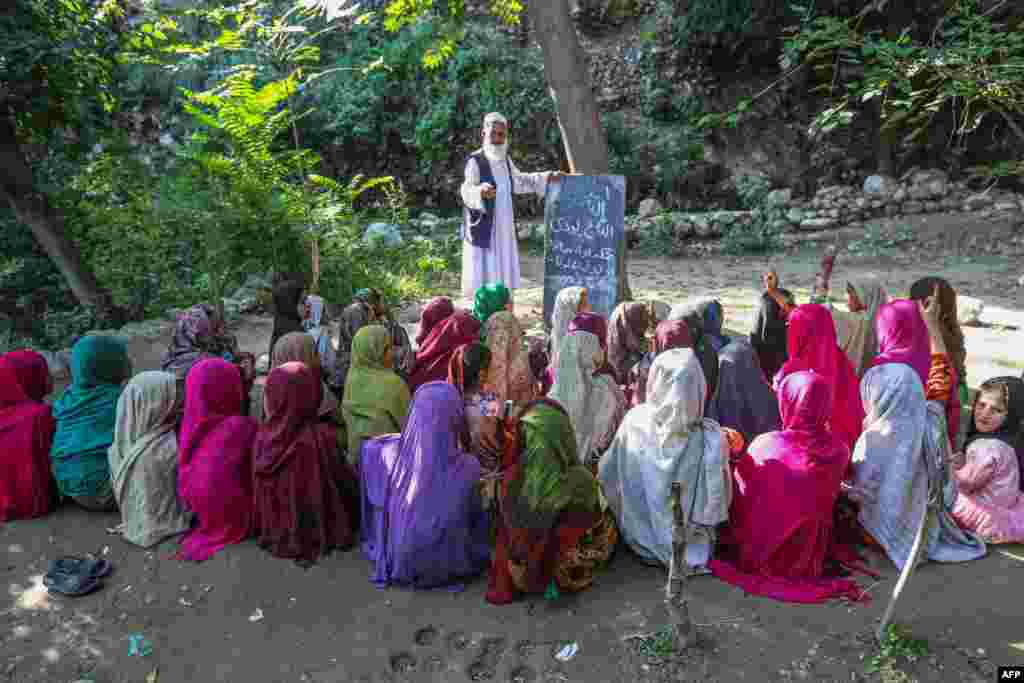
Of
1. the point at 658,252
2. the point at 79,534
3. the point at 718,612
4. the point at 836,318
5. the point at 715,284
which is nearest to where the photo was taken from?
the point at 718,612

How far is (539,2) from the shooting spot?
18.8 feet

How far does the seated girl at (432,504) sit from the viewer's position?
3234 mm

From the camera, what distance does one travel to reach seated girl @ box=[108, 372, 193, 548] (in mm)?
3822

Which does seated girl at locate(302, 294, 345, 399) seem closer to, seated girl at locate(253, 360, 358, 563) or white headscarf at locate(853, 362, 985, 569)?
seated girl at locate(253, 360, 358, 563)

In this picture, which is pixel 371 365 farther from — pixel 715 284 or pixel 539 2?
pixel 715 284

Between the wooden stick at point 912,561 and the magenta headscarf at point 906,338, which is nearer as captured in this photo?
the wooden stick at point 912,561

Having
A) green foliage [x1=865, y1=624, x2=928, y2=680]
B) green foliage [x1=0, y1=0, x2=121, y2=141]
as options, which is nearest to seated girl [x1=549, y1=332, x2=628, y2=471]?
green foliage [x1=865, y1=624, x2=928, y2=680]

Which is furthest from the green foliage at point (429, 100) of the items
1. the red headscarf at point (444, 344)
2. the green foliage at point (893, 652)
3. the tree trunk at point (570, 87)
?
the green foliage at point (893, 652)

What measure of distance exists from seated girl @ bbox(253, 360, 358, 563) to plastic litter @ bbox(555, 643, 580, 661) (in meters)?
1.32

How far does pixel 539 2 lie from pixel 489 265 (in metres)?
2.12

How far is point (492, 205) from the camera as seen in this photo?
606cm

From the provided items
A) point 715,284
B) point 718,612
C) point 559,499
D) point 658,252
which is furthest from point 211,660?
point 658,252

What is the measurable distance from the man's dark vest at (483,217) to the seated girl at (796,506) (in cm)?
336

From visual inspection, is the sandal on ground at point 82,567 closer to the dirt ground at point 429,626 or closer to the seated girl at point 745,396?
the dirt ground at point 429,626
